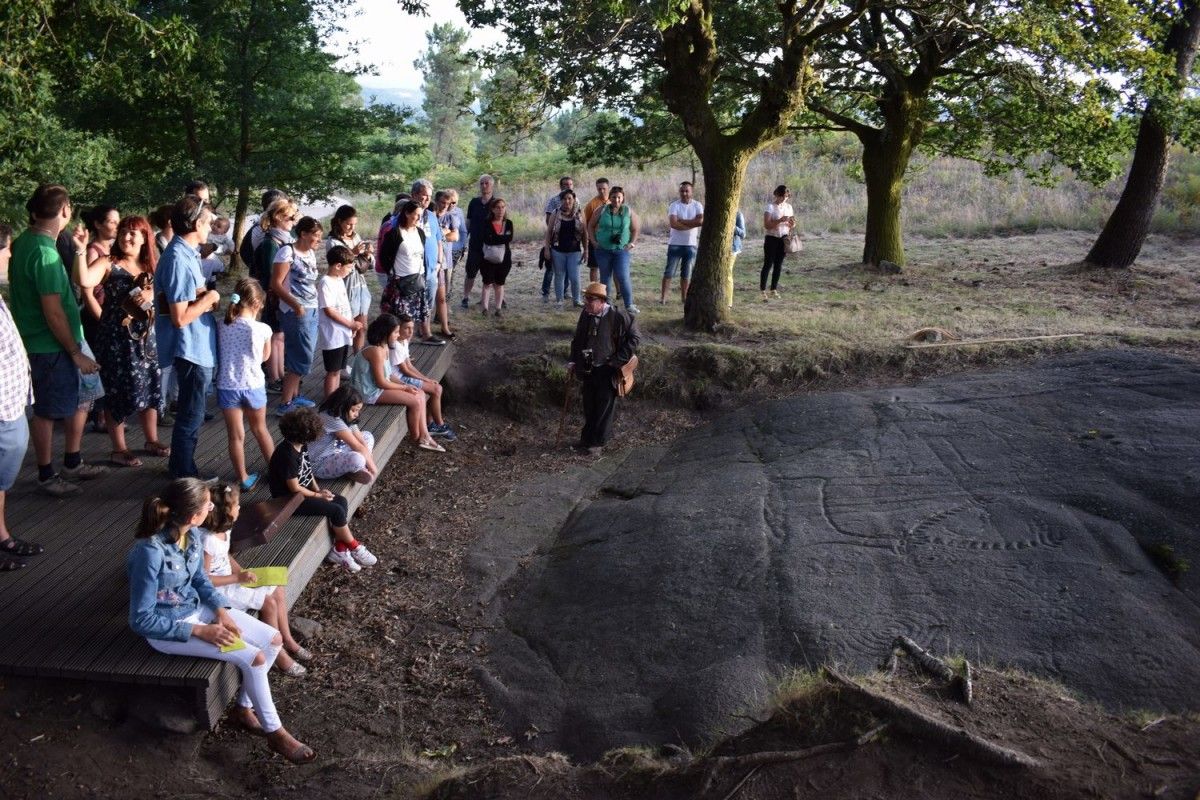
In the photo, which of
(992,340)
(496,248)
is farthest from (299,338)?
(992,340)

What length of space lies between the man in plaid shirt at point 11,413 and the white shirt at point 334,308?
2.71 metres

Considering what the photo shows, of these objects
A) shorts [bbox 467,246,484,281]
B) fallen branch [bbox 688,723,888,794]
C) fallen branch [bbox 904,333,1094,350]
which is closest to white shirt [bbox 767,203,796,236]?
fallen branch [bbox 904,333,1094,350]

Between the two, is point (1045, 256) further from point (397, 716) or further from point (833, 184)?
point (397, 716)

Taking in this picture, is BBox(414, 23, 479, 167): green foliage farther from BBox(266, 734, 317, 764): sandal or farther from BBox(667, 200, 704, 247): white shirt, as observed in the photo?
BBox(266, 734, 317, 764): sandal

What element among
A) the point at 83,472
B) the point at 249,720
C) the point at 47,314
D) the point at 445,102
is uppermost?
the point at 445,102

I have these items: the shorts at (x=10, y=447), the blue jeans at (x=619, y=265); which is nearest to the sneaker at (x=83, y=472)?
the shorts at (x=10, y=447)

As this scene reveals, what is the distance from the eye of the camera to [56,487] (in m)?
6.73

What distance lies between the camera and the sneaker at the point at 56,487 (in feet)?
Answer: 22.1

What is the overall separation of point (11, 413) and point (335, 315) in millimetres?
3030

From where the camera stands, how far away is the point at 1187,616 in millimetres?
5953

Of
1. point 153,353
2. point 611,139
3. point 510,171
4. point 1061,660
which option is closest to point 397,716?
point 153,353

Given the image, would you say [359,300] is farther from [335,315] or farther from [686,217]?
[686,217]

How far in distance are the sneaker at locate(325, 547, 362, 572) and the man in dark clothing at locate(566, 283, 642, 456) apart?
11.5ft

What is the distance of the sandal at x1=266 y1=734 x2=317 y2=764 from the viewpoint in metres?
5.05
